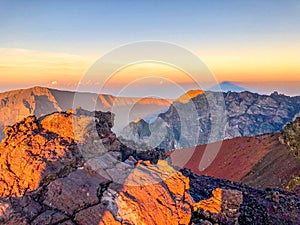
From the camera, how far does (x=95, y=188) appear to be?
35.9ft

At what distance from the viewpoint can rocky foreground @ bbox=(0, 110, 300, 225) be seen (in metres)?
→ 10.3

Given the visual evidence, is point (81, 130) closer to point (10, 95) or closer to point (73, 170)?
point (73, 170)

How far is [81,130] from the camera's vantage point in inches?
546

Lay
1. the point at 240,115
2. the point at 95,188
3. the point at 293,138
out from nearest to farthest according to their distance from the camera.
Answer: the point at 95,188 → the point at 293,138 → the point at 240,115

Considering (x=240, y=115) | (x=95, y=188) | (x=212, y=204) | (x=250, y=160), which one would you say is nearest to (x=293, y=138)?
(x=250, y=160)

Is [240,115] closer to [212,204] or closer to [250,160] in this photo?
[250,160]

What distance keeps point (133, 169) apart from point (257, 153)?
53236mm

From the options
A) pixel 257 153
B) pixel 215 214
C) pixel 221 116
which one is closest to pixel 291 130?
pixel 257 153

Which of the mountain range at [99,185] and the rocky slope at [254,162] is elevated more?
the mountain range at [99,185]

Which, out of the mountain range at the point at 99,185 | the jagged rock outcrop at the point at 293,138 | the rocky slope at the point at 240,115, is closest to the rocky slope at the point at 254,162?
the jagged rock outcrop at the point at 293,138

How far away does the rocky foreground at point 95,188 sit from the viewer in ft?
33.7

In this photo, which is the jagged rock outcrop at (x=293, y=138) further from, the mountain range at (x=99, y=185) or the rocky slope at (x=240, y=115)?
the rocky slope at (x=240, y=115)

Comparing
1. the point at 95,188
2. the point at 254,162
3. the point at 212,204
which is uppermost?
the point at 95,188

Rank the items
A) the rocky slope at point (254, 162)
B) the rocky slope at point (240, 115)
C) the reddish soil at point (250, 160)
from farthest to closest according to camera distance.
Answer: the rocky slope at point (240, 115)
the reddish soil at point (250, 160)
the rocky slope at point (254, 162)
